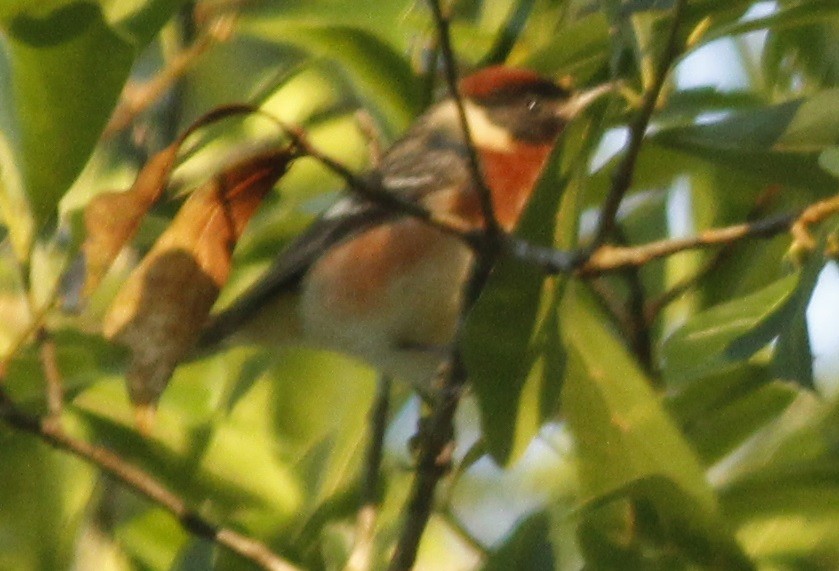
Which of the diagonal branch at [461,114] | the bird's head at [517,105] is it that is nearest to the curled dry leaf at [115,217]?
the diagonal branch at [461,114]

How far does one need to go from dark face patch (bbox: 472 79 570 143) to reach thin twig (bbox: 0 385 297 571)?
4.55ft

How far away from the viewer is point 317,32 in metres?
2.30

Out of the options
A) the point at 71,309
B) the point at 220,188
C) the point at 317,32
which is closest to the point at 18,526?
the point at 71,309

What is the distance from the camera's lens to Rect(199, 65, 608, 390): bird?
109 inches

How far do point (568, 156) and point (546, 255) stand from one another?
175 millimetres

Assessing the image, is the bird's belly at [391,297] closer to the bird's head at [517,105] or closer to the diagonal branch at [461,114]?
the bird's head at [517,105]

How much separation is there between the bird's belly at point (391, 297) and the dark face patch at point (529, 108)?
449 mm

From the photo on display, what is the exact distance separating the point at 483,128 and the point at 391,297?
67 centimetres

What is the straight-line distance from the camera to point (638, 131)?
156 centimetres

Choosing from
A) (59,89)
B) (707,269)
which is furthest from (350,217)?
(59,89)

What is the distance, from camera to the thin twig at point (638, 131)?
153 centimetres

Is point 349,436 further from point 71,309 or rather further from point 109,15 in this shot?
point 109,15

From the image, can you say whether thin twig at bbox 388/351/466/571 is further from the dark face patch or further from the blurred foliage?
the dark face patch

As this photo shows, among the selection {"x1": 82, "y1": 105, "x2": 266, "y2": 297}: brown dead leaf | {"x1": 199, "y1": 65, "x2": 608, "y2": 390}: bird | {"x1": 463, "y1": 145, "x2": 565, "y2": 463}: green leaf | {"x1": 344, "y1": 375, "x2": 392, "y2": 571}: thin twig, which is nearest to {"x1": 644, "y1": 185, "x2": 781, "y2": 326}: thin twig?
{"x1": 199, "y1": 65, "x2": 608, "y2": 390}: bird
